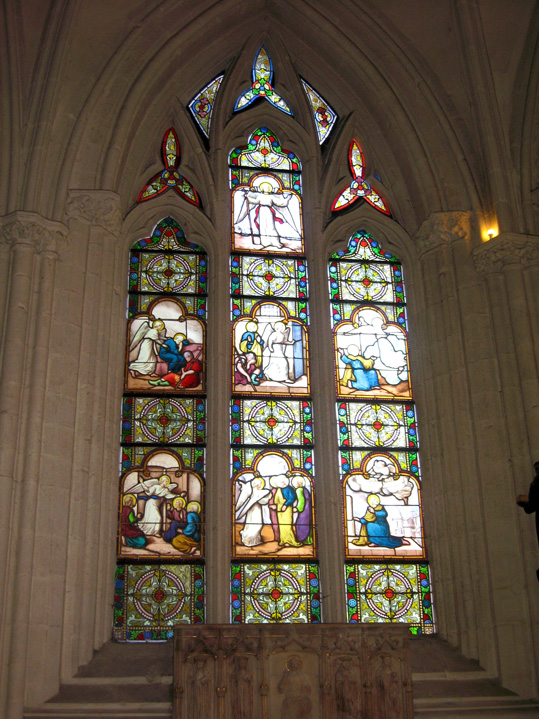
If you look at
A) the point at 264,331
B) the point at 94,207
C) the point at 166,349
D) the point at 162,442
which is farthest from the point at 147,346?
the point at 94,207

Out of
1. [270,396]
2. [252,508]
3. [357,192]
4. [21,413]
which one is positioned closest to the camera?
[21,413]

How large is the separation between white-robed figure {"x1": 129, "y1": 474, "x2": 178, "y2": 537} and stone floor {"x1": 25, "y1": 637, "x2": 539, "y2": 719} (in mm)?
1146

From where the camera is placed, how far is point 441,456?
33.4 feet

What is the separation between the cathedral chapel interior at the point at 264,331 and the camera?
29.9 ft

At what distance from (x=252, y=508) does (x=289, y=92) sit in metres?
5.33

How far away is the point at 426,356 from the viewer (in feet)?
35.1

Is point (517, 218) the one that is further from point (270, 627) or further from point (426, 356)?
point (270, 627)

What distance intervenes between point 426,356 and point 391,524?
5.96ft

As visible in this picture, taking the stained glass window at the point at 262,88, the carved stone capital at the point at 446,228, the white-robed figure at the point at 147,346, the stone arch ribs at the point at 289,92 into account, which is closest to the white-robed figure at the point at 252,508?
the white-robed figure at the point at 147,346

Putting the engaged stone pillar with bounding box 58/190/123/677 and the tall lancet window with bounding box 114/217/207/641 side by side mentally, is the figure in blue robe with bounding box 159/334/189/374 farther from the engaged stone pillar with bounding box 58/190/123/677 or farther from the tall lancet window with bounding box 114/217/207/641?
the engaged stone pillar with bounding box 58/190/123/677

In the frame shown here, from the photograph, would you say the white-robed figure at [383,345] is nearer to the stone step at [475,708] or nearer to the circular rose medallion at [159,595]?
the circular rose medallion at [159,595]

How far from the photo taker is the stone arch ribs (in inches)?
424

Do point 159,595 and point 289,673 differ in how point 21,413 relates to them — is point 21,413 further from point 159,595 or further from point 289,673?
point 289,673

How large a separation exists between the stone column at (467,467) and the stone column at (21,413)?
3.87 metres
